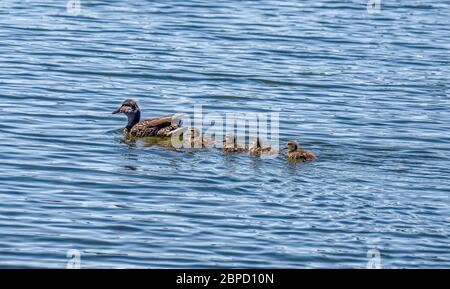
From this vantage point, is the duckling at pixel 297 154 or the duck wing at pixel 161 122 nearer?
the duckling at pixel 297 154

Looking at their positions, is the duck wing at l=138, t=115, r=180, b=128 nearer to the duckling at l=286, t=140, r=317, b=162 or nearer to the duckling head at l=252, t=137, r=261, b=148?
the duckling head at l=252, t=137, r=261, b=148

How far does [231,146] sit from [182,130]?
3.89 feet

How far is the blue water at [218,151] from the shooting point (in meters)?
13.1

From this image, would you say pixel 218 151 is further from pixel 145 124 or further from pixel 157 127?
pixel 145 124

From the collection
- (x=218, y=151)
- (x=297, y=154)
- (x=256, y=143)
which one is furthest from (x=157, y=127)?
(x=297, y=154)

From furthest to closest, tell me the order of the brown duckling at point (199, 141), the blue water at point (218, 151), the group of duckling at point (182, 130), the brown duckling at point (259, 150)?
the brown duckling at point (199, 141) < the brown duckling at point (259, 150) < the group of duckling at point (182, 130) < the blue water at point (218, 151)

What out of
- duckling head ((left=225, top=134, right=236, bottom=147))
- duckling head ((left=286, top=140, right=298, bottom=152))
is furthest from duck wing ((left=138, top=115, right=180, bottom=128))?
duckling head ((left=286, top=140, right=298, bottom=152))

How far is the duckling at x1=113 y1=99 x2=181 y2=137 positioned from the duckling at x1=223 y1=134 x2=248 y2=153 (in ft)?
3.69

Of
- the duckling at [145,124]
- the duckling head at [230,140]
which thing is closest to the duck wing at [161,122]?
the duckling at [145,124]

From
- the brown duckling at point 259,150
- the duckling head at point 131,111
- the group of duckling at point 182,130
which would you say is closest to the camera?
the group of duckling at point 182,130

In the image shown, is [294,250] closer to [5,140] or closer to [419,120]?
[5,140]

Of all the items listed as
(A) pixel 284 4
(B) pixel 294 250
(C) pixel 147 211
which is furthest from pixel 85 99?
(A) pixel 284 4

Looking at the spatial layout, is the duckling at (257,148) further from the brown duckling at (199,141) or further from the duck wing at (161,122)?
the duck wing at (161,122)
